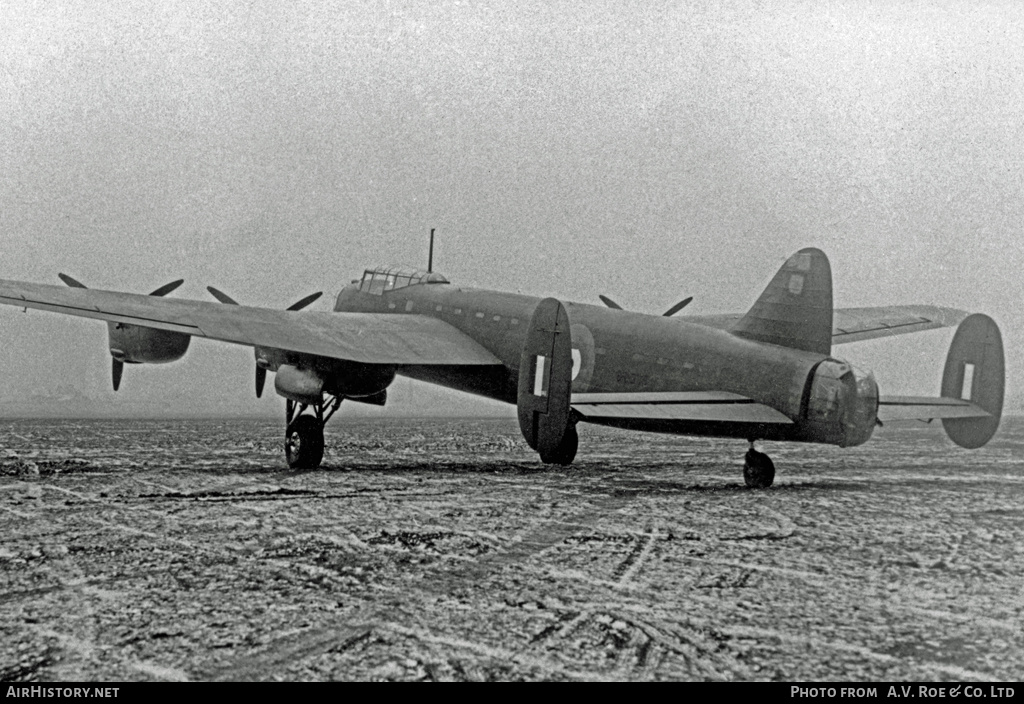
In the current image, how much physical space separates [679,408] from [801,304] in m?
2.43

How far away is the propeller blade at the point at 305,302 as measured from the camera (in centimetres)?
1971

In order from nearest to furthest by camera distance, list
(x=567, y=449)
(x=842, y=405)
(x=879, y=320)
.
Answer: (x=842, y=405) → (x=567, y=449) → (x=879, y=320)

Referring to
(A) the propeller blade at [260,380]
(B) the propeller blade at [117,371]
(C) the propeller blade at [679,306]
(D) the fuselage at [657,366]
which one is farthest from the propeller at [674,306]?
(B) the propeller blade at [117,371]

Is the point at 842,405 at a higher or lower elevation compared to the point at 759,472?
higher

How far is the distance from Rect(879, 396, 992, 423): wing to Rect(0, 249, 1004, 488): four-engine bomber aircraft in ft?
0.11

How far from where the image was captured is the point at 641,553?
818cm

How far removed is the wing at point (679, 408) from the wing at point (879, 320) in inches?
235

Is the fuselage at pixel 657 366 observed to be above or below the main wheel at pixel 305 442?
above

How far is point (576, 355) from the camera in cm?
1619

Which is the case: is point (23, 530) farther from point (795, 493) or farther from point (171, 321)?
point (795, 493)

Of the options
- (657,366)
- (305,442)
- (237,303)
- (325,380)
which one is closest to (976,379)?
(657,366)

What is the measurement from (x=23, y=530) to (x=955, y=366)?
47.4 feet

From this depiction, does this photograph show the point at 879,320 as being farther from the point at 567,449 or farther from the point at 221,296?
the point at 221,296

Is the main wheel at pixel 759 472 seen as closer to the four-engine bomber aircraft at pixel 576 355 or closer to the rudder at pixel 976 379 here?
the four-engine bomber aircraft at pixel 576 355
